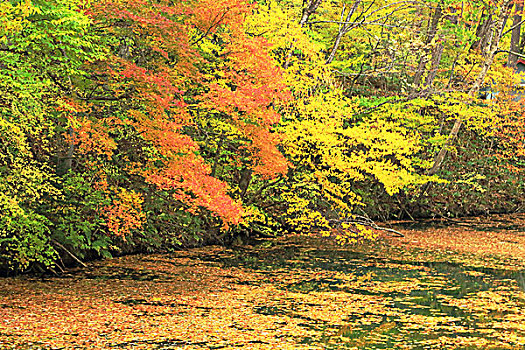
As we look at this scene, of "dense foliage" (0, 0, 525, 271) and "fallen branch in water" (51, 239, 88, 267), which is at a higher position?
"dense foliage" (0, 0, 525, 271)

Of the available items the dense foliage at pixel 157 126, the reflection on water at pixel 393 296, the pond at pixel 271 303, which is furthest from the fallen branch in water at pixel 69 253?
the reflection on water at pixel 393 296

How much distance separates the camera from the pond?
9391 millimetres

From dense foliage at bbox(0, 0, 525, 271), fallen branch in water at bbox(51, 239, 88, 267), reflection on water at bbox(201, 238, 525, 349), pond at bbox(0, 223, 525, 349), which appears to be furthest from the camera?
fallen branch in water at bbox(51, 239, 88, 267)

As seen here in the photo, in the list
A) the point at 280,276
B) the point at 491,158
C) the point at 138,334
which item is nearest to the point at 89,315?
the point at 138,334

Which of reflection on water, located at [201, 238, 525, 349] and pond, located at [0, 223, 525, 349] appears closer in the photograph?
pond, located at [0, 223, 525, 349]

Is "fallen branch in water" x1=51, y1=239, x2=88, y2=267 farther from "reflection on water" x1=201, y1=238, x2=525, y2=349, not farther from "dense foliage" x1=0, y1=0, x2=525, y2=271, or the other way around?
"reflection on water" x1=201, y1=238, x2=525, y2=349

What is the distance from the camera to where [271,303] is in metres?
12.0

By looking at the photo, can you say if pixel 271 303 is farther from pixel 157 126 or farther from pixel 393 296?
pixel 157 126

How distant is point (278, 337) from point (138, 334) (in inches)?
83.7

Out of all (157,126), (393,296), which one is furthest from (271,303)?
(157,126)

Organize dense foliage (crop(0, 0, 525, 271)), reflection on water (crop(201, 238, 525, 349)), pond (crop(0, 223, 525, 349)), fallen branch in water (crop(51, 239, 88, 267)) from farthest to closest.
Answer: fallen branch in water (crop(51, 239, 88, 267)) → dense foliage (crop(0, 0, 525, 271)) → reflection on water (crop(201, 238, 525, 349)) → pond (crop(0, 223, 525, 349))

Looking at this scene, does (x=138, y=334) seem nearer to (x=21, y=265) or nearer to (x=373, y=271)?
(x=21, y=265)

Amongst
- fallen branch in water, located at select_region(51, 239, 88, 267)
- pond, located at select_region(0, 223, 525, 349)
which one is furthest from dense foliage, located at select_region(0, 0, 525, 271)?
pond, located at select_region(0, 223, 525, 349)

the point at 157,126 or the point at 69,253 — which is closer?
the point at 69,253
